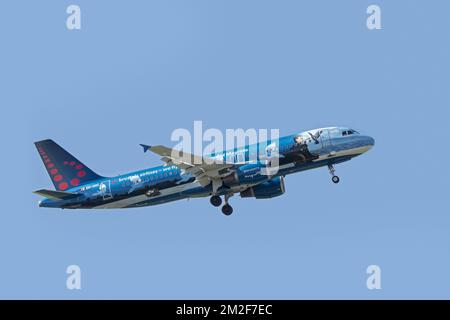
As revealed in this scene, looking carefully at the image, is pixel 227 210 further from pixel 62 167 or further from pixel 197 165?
pixel 62 167

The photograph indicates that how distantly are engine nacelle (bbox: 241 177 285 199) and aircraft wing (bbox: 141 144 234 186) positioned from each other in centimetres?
435

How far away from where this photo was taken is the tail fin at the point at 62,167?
77188 millimetres

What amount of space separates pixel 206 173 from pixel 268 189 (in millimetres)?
6377

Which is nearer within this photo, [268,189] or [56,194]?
[56,194]

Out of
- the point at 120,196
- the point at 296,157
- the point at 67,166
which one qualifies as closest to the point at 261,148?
the point at 296,157

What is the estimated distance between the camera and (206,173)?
238 feet

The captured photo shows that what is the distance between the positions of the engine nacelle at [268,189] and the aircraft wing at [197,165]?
4.35m

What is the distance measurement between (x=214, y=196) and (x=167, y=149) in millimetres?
9644

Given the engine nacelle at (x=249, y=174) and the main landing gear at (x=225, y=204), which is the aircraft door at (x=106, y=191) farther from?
the engine nacelle at (x=249, y=174)

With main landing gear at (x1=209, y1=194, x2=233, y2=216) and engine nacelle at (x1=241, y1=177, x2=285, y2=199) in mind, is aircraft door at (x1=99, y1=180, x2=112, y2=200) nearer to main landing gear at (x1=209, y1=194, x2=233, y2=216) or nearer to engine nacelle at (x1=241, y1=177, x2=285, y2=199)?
main landing gear at (x1=209, y1=194, x2=233, y2=216)

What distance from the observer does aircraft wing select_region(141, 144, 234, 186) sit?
6869 cm

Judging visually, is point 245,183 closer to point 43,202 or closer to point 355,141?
point 355,141

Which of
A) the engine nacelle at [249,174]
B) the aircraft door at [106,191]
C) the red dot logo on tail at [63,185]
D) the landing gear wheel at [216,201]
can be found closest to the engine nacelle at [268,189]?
the landing gear wheel at [216,201]

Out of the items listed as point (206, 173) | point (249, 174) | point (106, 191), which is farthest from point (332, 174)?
point (106, 191)
